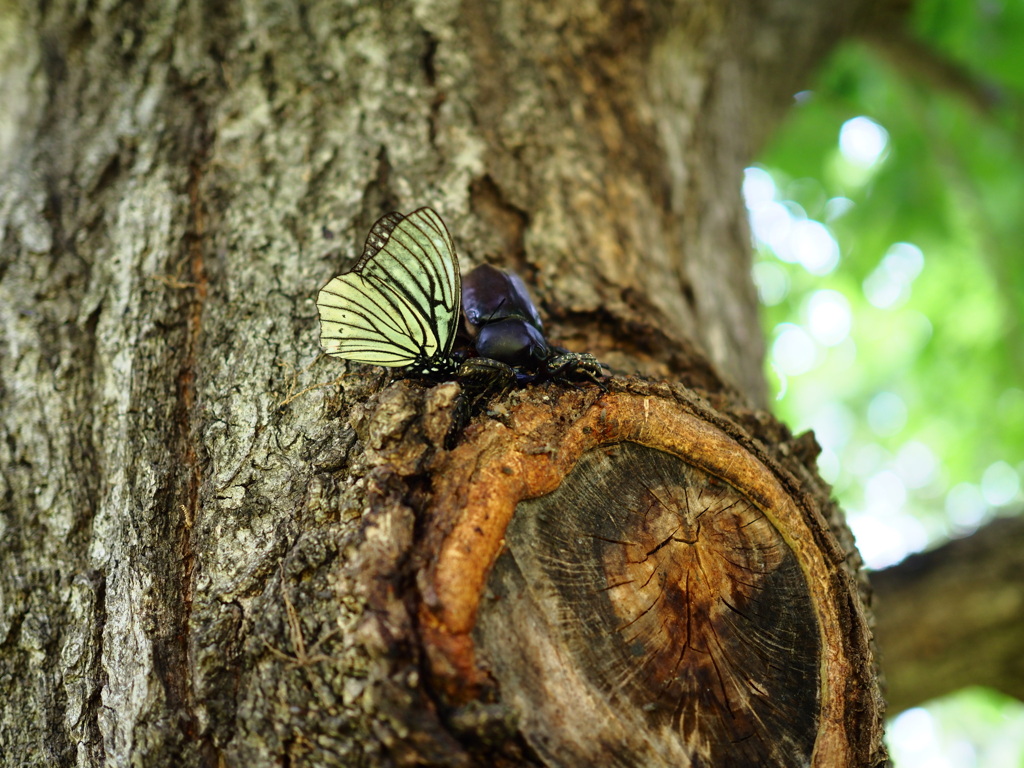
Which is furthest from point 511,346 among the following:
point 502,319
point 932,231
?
point 932,231

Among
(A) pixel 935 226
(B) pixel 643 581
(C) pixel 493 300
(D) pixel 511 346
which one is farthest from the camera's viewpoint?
(A) pixel 935 226

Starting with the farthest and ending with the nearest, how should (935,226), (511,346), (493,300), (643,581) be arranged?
(935,226) → (493,300) → (511,346) → (643,581)

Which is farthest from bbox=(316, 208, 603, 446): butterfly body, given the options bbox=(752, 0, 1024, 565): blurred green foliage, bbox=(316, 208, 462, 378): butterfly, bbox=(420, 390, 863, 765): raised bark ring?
bbox=(752, 0, 1024, 565): blurred green foliage

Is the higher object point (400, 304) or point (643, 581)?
point (400, 304)

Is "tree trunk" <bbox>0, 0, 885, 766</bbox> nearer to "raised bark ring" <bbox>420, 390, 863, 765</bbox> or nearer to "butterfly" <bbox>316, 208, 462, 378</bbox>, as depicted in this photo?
"raised bark ring" <bbox>420, 390, 863, 765</bbox>

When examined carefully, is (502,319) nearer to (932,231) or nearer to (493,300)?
(493,300)

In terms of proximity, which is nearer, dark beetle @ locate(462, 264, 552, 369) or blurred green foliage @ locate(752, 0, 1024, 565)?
dark beetle @ locate(462, 264, 552, 369)

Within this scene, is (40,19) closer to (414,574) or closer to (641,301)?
(641,301)
